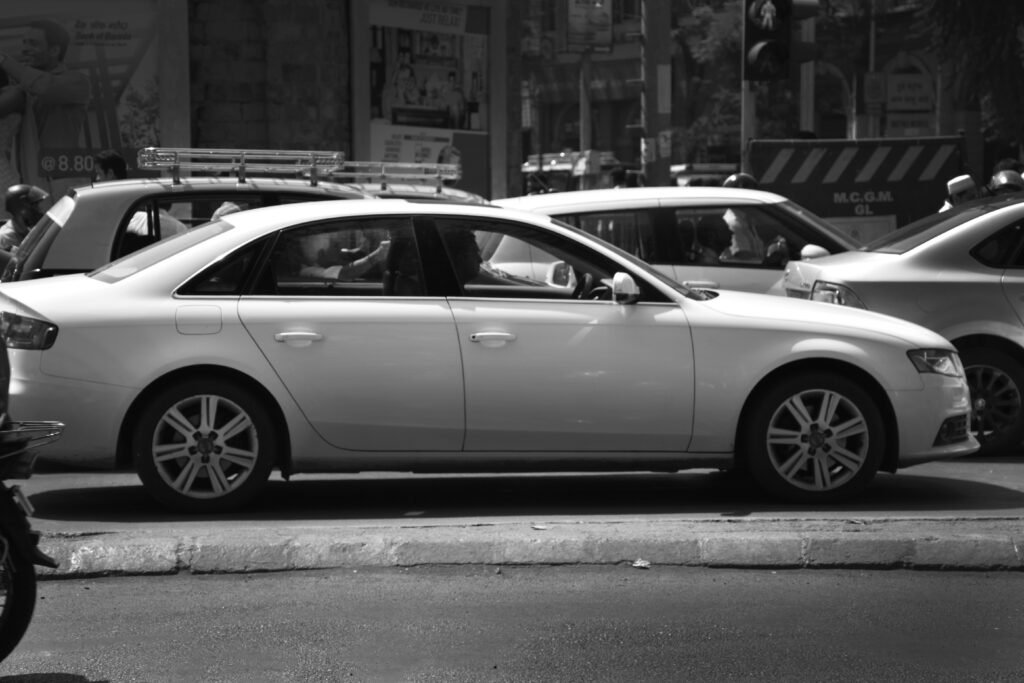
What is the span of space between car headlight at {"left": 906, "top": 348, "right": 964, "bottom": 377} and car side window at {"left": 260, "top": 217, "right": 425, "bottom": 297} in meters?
2.38

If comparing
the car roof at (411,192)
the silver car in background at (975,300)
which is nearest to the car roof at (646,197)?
the car roof at (411,192)

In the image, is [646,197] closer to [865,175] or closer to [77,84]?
[865,175]

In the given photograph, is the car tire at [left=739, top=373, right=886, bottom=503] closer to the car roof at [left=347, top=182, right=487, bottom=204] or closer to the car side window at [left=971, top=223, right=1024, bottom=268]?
the car side window at [left=971, top=223, right=1024, bottom=268]

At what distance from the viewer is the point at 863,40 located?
165 ft

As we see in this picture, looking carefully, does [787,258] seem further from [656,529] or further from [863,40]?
[863,40]

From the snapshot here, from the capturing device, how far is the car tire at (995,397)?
912cm

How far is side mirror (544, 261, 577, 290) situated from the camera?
7410 millimetres

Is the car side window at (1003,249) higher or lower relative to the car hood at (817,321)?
higher

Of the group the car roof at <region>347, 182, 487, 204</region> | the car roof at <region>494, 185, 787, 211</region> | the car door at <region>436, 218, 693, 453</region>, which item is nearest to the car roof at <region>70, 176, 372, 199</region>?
the car roof at <region>347, 182, 487, 204</region>

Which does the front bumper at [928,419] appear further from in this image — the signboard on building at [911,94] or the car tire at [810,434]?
the signboard on building at [911,94]

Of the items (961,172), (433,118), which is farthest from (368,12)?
(961,172)

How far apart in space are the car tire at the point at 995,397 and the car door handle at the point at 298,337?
406 centimetres

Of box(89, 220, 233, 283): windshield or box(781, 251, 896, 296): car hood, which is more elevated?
box(89, 220, 233, 283): windshield

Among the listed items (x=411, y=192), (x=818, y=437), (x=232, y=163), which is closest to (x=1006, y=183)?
(x=411, y=192)
